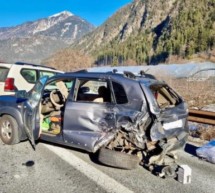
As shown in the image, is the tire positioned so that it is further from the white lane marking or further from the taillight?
the taillight

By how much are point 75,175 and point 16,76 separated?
593 centimetres

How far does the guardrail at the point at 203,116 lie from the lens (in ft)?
26.2

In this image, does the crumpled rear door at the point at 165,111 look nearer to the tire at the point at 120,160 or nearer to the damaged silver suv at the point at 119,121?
the damaged silver suv at the point at 119,121

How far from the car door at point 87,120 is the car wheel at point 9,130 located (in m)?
1.23

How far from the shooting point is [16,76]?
10.4m

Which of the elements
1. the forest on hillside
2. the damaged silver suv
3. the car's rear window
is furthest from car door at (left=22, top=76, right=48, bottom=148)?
the forest on hillside

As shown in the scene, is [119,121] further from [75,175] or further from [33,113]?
[33,113]

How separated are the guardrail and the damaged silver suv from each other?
7.06 ft

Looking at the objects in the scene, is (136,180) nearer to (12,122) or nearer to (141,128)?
(141,128)

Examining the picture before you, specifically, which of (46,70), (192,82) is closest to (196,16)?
(192,82)

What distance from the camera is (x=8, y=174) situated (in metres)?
5.21

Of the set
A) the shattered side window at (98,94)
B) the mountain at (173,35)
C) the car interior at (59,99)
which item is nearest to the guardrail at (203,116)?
the car interior at (59,99)

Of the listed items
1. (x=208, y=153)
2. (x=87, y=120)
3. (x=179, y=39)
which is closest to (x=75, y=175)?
(x=87, y=120)

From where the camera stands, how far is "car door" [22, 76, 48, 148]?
20.5 feet
